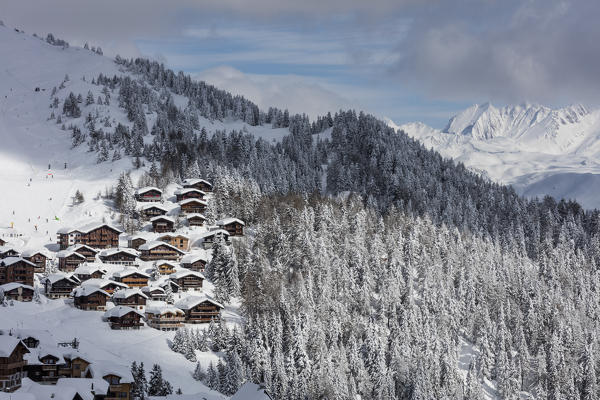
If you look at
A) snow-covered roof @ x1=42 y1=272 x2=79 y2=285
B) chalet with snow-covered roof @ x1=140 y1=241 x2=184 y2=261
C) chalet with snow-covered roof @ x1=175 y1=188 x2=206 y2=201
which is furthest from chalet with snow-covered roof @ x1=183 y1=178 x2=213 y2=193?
snow-covered roof @ x1=42 y1=272 x2=79 y2=285

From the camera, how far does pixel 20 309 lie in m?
117

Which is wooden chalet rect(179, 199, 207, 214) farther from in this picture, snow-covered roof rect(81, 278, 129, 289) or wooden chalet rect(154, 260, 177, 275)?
snow-covered roof rect(81, 278, 129, 289)

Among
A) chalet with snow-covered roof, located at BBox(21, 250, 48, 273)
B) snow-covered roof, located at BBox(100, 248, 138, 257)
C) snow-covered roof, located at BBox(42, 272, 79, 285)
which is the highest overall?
snow-covered roof, located at BBox(100, 248, 138, 257)

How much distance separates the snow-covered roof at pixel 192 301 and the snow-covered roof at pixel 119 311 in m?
7.78

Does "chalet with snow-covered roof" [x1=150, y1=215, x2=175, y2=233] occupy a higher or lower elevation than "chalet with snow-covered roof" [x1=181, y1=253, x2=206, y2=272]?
higher

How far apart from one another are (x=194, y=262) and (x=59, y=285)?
79.5 ft

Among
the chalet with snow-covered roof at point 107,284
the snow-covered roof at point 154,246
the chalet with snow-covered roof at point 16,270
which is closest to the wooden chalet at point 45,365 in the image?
the chalet with snow-covered roof at point 107,284

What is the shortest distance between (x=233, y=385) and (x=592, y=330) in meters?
88.4

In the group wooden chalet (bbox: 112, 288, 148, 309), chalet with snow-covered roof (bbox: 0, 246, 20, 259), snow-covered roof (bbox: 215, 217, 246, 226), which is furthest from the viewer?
snow-covered roof (bbox: 215, 217, 246, 226)

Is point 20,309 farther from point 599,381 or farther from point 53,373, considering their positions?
point 599,381

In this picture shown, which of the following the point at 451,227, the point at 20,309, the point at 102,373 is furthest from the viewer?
the point at 451,227

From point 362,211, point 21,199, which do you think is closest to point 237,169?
point 362,211

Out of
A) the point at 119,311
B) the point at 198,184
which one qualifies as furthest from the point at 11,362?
the point at 198,184

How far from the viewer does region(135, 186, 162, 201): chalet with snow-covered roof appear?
169950 mm
